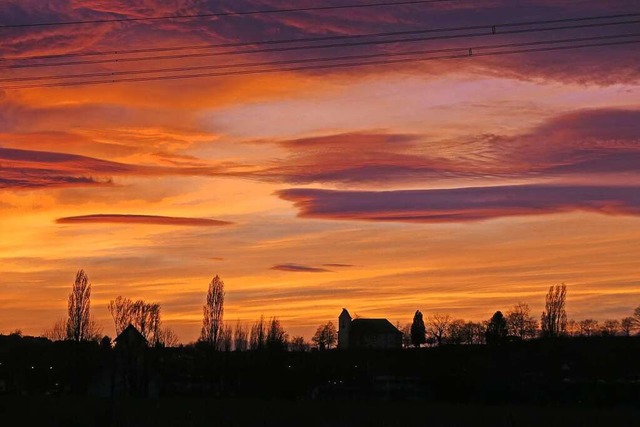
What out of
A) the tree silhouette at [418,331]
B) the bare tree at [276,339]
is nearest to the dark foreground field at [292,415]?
the bare tree at [276,339]

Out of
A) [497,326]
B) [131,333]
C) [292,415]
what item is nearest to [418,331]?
[497,326]

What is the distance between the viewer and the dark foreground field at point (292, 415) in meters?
51.0

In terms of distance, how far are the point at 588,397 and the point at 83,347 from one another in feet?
175

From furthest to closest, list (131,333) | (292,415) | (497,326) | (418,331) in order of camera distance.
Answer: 1. (418,331)
2. (497,326)
3. (131,333)
4. (292,415)

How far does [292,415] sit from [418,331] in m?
130

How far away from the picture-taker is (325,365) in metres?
103

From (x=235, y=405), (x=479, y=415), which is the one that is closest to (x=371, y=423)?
(x=479, y=415)

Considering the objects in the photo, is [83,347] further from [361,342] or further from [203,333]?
[361,342]

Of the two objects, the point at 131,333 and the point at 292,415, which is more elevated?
the point at 131,333

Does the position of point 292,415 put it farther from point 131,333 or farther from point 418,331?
point 418,331

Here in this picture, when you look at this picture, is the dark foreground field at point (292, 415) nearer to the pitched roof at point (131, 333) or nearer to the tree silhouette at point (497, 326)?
the pitched roof at point (131, 333)

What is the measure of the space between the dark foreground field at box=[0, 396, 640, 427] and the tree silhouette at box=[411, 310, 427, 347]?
11461 cm

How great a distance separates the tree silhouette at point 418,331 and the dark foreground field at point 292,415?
376 ft

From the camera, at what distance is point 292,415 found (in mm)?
55969
